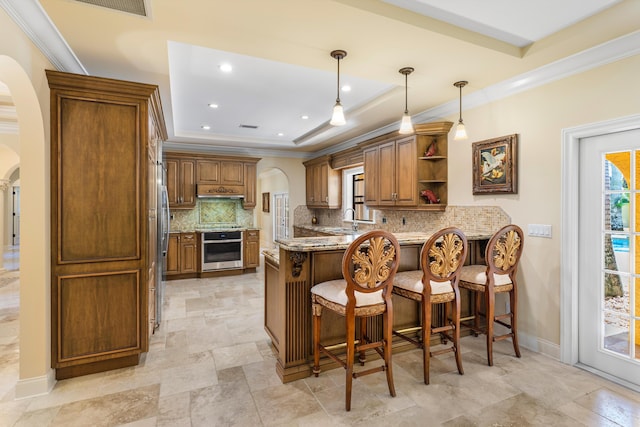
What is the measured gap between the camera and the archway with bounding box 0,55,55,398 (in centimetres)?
223

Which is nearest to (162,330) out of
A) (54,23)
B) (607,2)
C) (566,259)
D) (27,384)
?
(27,384)

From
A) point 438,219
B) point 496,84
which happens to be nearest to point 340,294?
point 438,219

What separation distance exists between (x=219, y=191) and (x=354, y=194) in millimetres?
2656

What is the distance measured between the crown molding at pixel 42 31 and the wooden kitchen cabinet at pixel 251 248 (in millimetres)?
4100

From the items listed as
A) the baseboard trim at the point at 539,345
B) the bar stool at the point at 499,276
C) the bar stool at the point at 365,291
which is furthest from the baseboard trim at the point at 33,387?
the baseboard trim at the point at 539,345

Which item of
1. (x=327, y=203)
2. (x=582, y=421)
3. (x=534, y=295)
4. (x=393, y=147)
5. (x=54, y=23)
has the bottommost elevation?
(x=582, y=421)

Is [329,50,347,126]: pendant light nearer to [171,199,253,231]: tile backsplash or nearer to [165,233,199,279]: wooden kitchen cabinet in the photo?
[165,233,199,279]: wooden kitchen cabinet

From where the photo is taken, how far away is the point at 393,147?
4406 mm

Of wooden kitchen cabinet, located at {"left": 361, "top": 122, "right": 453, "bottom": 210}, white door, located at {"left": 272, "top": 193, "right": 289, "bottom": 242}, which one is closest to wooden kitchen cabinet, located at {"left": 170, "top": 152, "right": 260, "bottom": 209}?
white door, located at {"left": 272, "top": 193, "right": 289, "bottom": 242}

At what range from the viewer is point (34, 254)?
2.26m

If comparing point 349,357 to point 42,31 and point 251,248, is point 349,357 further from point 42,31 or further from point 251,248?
point 251,248

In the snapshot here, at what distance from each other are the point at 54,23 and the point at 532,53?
3.49 metres

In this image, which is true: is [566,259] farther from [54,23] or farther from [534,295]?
[54,23]

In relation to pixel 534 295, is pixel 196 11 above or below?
above
